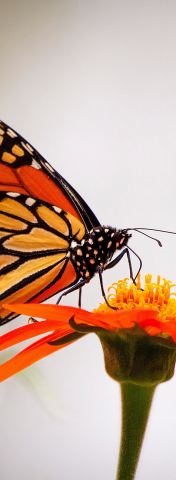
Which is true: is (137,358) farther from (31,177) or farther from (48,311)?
(31,177)

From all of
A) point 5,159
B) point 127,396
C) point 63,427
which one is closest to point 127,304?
point 127,396

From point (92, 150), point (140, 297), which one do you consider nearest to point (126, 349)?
point (140, 297)

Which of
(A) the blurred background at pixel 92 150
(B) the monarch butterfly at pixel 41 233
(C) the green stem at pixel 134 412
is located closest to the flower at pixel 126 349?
(C) the green stem at pixel 134 412

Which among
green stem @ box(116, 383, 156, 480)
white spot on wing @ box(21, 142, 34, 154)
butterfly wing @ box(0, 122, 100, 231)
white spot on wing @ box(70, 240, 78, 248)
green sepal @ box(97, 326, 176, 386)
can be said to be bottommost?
green stem @ box(116, 383, 156, 480)

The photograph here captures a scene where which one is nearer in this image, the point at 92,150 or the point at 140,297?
the point at 140,297

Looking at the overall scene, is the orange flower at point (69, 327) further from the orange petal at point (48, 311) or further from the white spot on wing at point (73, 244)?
the white spot on wing at point (73, 244)

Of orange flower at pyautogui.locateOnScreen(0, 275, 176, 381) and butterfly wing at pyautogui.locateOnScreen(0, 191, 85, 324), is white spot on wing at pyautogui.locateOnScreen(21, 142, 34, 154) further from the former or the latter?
orange flower at pyautogui.locateOnScreen(0, 275, 176, 381)

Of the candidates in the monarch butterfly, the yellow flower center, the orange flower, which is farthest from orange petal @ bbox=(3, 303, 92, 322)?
the monarch butterfly
